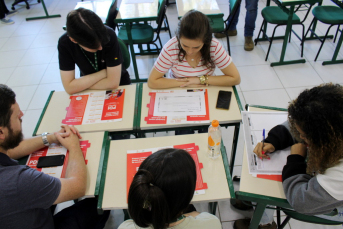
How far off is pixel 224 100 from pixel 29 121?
2.27 m

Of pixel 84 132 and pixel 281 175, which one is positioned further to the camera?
pixel 84 132

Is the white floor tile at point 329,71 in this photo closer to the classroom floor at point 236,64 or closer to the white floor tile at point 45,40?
the classroom floor at point 236,64

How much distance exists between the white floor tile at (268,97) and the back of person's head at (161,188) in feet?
6.99

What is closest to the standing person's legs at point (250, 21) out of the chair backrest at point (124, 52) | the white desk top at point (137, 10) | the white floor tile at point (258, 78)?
the white floor tile at point (258, 78)

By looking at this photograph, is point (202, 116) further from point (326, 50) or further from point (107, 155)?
point (326, 50)

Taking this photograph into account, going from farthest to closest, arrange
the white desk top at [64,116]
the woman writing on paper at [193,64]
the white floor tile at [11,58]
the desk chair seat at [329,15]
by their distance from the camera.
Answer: the white floor tile at [11,58]
the desk chair seat at [329,15]
the woman writing on paper at [193,64]
the white desk top at [64,116]

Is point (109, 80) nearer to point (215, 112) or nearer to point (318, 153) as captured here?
point (215, 112)

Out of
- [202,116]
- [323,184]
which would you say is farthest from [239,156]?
[323,184]

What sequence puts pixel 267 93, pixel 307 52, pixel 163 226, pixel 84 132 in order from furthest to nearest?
pixel 307 52 → pixel 267 93 → pixel 84 132 → pixel 163 226

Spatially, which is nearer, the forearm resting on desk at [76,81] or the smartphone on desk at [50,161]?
the smartphone on desk at [50,161]

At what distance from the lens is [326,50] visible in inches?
131

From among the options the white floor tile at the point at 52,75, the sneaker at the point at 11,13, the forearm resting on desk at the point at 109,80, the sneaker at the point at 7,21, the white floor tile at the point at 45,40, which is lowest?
the white floor tile at the point at 52,75

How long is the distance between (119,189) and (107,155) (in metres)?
0.24

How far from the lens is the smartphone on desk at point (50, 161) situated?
4.23 feet
